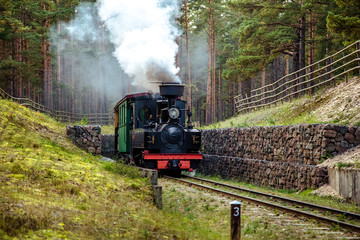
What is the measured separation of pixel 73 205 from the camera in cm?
664

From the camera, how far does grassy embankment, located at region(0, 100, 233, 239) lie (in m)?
5.45

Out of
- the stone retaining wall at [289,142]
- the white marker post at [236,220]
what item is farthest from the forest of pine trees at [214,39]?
the white marker post at [236,220]

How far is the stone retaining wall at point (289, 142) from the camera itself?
11.8m

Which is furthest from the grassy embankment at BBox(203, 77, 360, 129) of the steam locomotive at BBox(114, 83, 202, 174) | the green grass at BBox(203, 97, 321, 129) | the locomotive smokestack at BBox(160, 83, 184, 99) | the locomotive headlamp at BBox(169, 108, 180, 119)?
the locomotive smokestack at BBox(160, 83, 184, 99)

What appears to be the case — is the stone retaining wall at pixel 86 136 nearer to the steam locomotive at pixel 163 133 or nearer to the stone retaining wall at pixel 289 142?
the steam locomotive at pixel 163 133

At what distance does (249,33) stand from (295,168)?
44.9ft

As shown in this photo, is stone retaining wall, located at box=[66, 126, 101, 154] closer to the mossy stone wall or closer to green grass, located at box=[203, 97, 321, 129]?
the mossy stone wall

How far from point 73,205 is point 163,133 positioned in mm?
9203

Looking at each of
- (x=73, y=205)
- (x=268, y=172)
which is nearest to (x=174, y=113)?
(x=268, y=172)

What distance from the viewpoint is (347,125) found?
483 inches

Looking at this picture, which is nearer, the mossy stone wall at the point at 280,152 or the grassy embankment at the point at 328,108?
the mossy stone wall at the point at 280,152

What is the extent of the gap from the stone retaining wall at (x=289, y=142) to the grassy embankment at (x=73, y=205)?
4.30m

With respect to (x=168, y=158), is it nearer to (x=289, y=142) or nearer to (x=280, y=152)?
(x=280, y=152)

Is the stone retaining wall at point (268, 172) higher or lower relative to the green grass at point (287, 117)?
lower
